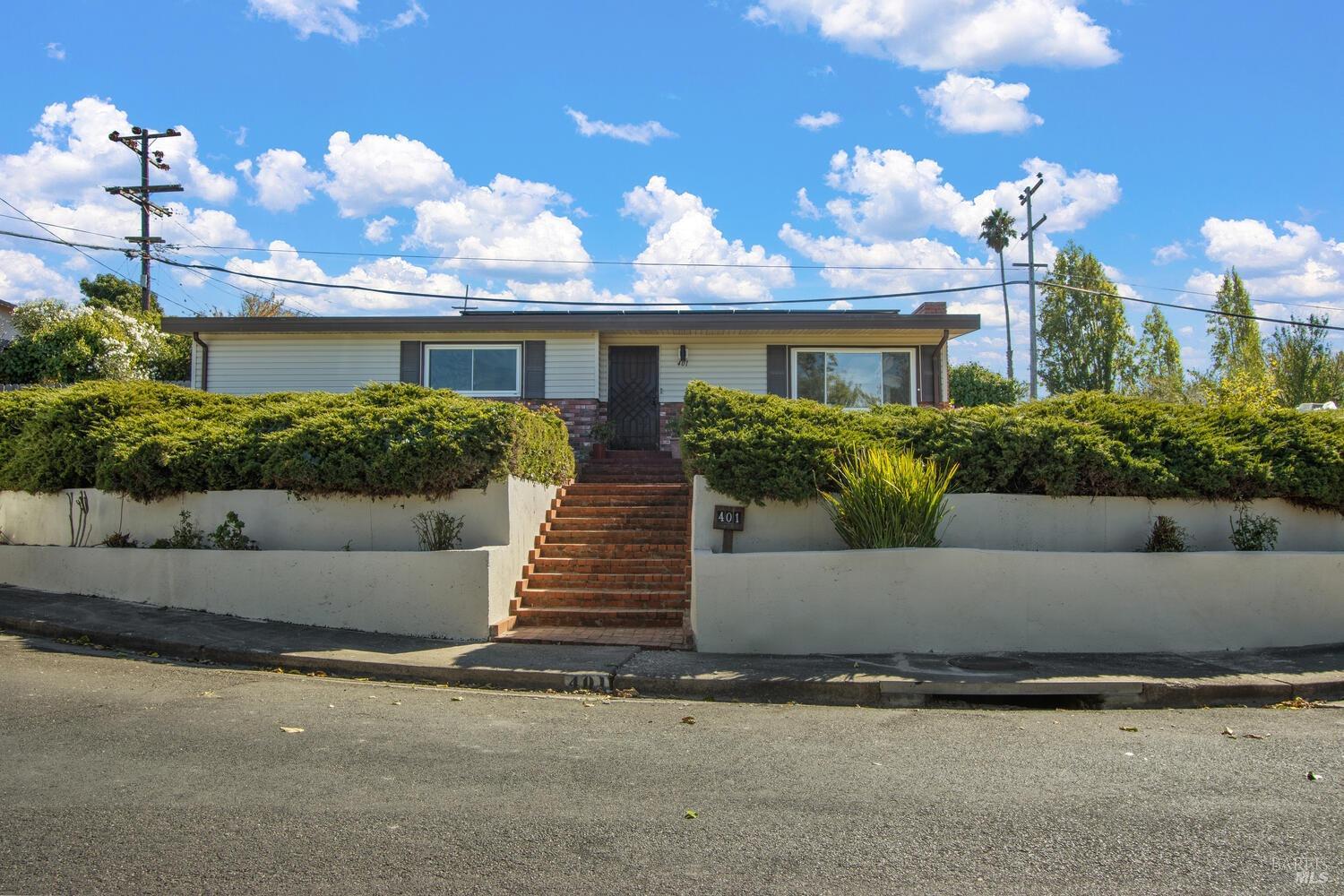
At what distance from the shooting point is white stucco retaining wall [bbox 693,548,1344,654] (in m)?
8.92

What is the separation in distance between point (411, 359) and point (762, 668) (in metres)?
10.9

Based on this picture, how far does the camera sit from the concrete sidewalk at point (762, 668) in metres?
7.71

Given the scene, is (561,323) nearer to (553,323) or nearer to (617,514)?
(553,323)

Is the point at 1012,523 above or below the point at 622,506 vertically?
below

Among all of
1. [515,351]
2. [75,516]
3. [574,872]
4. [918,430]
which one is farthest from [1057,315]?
[574,872]

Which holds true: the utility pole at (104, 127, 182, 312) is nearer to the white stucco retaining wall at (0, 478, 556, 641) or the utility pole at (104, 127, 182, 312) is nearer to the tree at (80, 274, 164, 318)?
the tree at (80, 274, 164, 318)

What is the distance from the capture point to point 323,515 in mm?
10461

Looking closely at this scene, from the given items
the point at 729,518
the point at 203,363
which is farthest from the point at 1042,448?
the point at 203,363

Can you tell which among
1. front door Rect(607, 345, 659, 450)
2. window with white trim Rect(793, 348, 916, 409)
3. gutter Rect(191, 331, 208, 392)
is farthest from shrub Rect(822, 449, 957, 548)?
gutter Rect(191, 331, 208, 392)

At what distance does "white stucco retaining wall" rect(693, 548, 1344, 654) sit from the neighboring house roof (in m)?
7.56

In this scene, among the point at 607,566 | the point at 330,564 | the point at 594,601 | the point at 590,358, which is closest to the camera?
the point at 330,564

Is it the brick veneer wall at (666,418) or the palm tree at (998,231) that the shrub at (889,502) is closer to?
the brick veneer wall at (666,418)

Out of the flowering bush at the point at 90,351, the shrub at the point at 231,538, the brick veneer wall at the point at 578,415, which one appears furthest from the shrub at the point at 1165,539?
the flowering bush at the point at 90,351

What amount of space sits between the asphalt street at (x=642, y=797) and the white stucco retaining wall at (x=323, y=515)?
307cm
